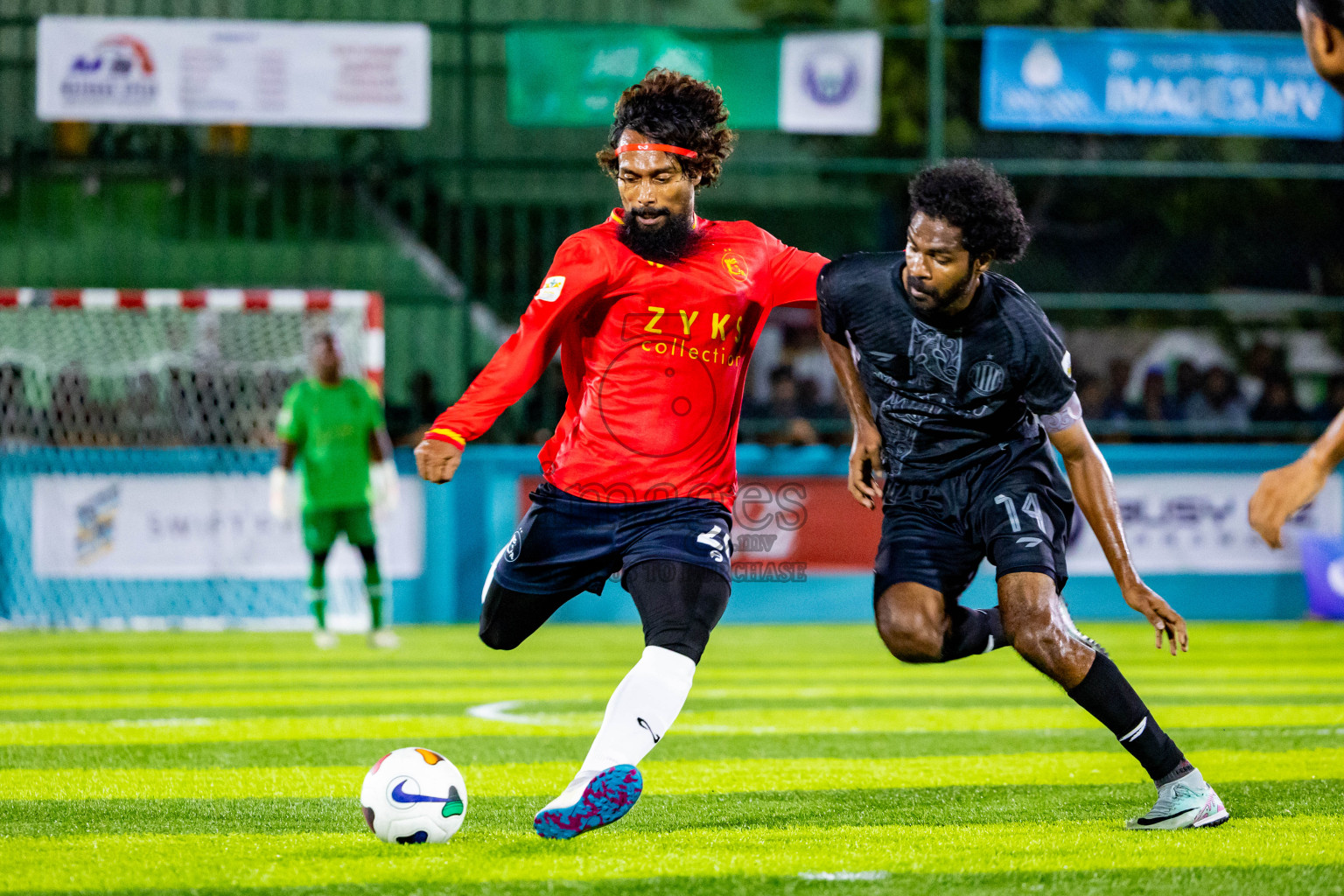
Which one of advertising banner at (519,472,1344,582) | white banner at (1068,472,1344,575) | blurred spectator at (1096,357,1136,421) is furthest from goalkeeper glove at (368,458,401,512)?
blurred spectator at (1096,357,1136,421)

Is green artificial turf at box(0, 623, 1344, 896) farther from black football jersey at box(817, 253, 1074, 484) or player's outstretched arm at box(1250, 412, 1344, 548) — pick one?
black football jersey at box(817, 253, 1074, 484)

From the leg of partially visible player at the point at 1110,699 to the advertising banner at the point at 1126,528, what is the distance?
9.06 m

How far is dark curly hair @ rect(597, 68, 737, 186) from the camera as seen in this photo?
4.77m

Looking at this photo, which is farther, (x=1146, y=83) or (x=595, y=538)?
(x=1146, y=83)

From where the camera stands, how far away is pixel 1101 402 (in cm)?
1532

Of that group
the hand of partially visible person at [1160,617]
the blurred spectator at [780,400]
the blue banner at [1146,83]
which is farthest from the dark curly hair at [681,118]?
the blue banner at [1146,83]

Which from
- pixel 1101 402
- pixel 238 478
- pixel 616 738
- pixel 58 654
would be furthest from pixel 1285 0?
pixel 616 738

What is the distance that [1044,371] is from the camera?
187 inches

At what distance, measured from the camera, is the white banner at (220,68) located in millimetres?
14227

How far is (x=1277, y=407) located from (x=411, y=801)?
40.5 ft

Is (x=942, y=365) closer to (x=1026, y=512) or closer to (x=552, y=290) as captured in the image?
(x=1026, y=512)

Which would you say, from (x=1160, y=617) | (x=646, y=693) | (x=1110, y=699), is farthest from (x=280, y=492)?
(x=1160, y=617)

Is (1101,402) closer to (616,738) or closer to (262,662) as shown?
(262,662)

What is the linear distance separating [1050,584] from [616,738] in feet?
4.40
